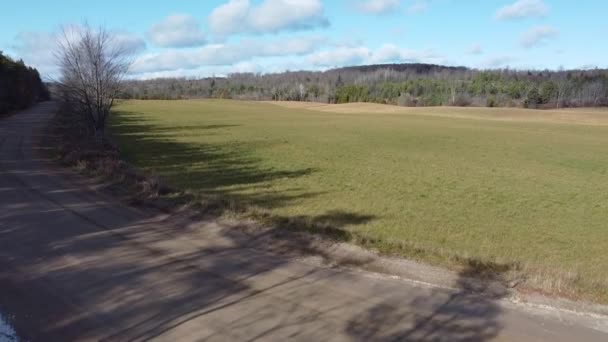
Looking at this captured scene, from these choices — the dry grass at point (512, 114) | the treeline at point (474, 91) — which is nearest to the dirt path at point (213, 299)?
the dry grass at point (512, 114)

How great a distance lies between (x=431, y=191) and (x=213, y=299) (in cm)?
1428

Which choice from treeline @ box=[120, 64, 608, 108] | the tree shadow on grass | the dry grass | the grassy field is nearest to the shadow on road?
the grassy field

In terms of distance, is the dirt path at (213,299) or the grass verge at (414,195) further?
the grass verge at (414,195)

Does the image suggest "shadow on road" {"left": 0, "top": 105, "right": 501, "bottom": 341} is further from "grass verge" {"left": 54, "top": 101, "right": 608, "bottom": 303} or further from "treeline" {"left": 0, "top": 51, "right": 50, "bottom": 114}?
"treeline" {"left": 0, "top": 51, "right": 50, "bottom": 114}

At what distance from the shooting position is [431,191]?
1952 centimetres

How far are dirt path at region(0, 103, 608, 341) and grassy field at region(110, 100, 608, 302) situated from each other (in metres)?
1.70

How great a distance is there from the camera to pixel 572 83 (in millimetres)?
128750

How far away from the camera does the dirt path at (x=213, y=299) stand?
5734mm

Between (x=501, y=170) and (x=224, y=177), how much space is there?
15.4 metres

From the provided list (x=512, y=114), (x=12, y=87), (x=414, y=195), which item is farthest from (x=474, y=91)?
(x=414, y=195)

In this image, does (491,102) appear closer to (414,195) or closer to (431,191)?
(431,191)

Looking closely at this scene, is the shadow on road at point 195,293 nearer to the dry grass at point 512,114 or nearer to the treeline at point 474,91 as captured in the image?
the dry grass at point 512,114

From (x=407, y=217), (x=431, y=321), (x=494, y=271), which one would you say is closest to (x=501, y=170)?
(x=407, y=217)

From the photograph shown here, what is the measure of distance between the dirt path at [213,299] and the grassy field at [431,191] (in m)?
1.70
